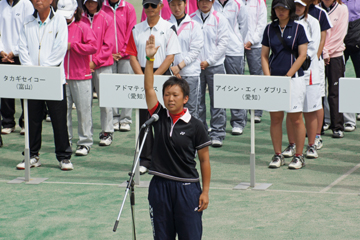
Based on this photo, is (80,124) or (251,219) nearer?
(251,219)

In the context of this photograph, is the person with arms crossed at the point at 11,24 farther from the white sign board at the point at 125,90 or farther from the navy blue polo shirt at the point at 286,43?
the navy blue polo shirt at the point at 286,43

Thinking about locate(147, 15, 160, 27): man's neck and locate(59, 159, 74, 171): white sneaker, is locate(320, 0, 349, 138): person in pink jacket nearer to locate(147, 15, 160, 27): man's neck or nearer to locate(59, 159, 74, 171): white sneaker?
locate(147, 15, 160, 27): man's neck

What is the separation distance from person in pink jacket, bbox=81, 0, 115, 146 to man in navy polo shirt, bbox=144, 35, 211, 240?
14.5ft

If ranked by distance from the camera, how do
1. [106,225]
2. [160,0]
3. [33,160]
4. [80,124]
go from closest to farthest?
[106,225]
[160,0]
[33,160]
[80,124]

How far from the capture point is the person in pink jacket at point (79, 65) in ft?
24.5

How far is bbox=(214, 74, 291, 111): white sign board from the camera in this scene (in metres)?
6.37

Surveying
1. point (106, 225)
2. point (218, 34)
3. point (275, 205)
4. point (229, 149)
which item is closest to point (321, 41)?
point (218, 34)

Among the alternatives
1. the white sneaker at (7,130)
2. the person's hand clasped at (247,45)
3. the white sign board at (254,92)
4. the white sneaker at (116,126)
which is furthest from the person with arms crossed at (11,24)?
the white sign board at (254,92)

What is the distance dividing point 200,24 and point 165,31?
1185 millimetres

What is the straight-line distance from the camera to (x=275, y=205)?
584 centimetres

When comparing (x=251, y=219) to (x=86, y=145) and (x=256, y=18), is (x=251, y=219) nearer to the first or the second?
(x=86, y=145)

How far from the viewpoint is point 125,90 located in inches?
262

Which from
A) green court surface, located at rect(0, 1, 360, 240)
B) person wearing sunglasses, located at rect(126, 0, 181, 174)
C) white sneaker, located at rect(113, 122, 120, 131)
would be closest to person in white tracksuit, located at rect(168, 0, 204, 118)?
person wearing sunglasses, located at rect(126, 0, 181, 174)

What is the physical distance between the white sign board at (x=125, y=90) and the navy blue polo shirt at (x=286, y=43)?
53.2 inches
